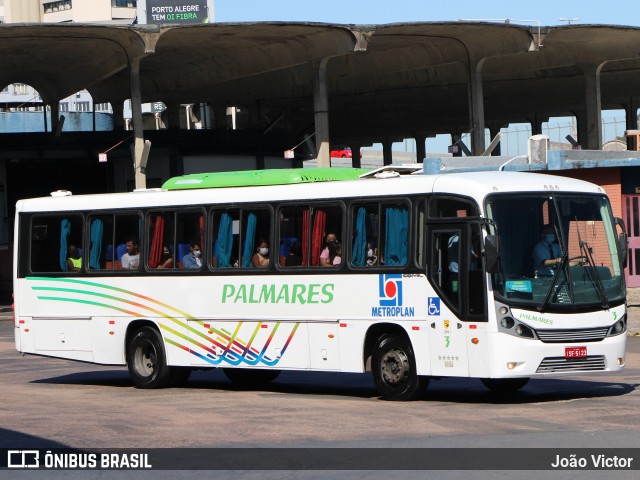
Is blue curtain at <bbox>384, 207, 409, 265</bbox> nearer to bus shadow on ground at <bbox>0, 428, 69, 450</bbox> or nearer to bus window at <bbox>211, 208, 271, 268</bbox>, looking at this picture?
bus window at <bbox>211, 208, 271, 268</bbox>

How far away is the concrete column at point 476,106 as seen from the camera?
5509cm

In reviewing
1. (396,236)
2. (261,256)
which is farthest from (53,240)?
(396,236)

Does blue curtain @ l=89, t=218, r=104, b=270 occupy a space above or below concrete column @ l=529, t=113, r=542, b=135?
below

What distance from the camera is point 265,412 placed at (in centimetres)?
1511

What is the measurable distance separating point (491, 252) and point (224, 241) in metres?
4.82

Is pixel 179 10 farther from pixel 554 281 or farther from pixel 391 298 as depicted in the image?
pixel 554 281

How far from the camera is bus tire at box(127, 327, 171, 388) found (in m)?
19.3

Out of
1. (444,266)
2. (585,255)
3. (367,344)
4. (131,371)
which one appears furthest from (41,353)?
(585,255)

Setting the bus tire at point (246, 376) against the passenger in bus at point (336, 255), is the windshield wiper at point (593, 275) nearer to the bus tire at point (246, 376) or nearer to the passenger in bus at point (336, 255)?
the passenger in bus at point (336, 255)

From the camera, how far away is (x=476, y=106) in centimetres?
5678

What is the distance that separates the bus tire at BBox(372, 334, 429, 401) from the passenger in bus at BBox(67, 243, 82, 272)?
5930 millimetres

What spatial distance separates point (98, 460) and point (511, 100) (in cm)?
7144

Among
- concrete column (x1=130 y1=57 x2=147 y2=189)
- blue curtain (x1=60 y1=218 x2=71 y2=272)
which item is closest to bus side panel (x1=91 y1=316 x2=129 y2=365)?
blue curtain (x1=60 y1=218 x2=71 y2=272)

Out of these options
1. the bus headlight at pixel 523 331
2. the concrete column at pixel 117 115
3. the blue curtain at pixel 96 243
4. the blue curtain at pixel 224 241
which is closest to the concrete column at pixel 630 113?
the concrete column at pixel 117 115
